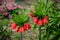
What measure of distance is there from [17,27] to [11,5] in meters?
1.71

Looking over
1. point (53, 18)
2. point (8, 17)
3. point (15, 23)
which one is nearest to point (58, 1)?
point (53, 18)

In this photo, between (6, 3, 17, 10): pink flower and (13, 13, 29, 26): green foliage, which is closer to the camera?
(13, 13, 29, 26): green foliage

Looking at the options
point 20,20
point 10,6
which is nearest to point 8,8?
point 10,6

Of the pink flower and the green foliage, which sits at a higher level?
the green foliage

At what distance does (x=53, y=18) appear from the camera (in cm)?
378

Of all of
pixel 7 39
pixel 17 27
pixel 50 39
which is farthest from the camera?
pixel 7 39

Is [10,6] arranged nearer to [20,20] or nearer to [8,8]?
[8,8]

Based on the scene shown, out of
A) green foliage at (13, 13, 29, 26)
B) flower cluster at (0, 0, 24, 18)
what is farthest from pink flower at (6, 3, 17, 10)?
green foliage at (13, 13, 29, 26)

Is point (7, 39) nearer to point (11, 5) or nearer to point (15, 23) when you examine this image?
point (11, 5)

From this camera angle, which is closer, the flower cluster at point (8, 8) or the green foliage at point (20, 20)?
the green foliage at point (20, 20)

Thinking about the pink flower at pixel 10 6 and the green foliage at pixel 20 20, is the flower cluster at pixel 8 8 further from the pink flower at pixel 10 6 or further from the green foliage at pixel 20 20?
the green foliage at pixel 20 20

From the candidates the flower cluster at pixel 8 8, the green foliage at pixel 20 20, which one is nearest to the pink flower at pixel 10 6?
the flower cluster at pixel 8 8

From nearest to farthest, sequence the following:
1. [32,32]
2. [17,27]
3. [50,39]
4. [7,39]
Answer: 1. [17,27]
2. [50,39]
3. [7,39]
4. [32,32]

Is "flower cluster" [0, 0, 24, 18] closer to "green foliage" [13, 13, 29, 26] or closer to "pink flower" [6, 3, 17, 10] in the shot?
"pink flower" [6, 3, 17, 10]
